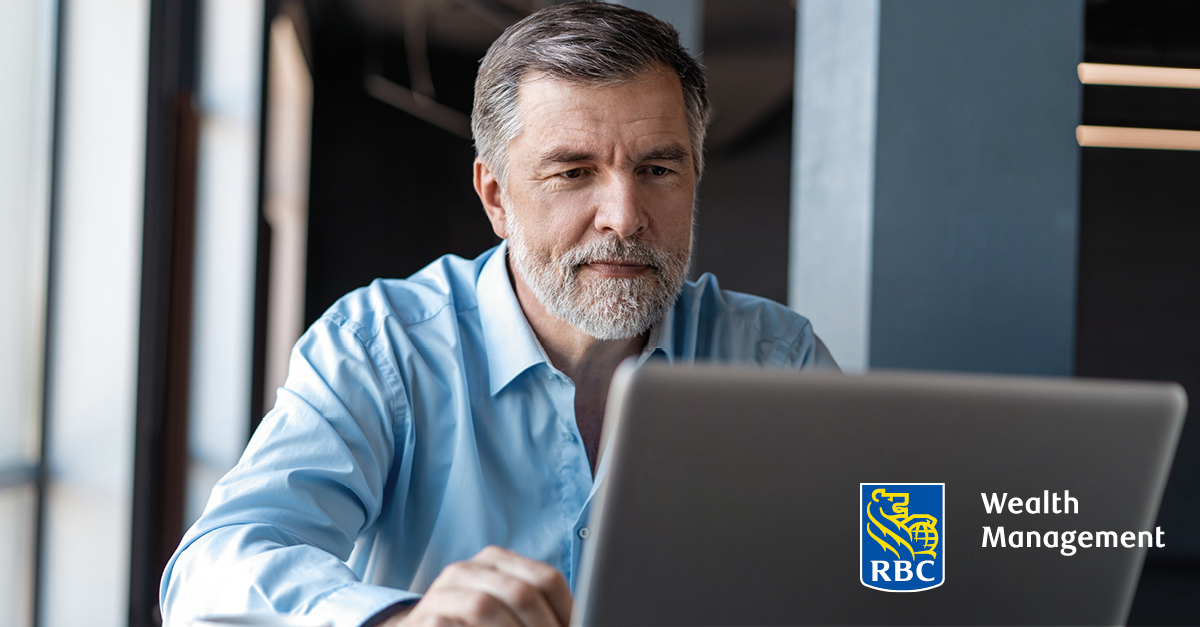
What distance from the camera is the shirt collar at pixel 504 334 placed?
129 cm

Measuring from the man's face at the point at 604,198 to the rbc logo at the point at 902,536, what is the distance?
746mm

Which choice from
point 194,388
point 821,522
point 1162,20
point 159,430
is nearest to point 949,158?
point 821,522

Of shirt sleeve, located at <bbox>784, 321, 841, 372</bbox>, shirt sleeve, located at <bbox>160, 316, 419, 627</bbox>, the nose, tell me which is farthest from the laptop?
shirt sleeve, located at <bbox>784, 321, 841, 372</bbox>

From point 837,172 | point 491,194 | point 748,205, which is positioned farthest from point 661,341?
point 748,205

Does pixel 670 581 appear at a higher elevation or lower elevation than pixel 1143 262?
lower

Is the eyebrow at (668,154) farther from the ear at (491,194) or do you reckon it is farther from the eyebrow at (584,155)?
the ear at (491,194)

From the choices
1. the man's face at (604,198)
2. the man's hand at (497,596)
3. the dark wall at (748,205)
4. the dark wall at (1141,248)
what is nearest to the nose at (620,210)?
the man's face at (604,198)

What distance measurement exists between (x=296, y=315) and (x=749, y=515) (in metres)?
6.51

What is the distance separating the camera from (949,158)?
1540mm

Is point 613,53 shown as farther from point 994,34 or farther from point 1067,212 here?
point 1067,212

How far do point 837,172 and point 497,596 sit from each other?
1.26m

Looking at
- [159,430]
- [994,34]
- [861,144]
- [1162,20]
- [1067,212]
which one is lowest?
[159,430]

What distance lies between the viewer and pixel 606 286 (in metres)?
1.31

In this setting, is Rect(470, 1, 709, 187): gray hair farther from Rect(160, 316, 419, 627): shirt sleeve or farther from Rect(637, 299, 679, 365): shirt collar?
Rect(160, 316, 419, 627): shirt sleeve
